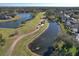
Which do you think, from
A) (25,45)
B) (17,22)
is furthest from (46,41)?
(17,22)

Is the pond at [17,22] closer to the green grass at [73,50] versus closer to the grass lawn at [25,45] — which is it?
the grass lawn at [25,45]

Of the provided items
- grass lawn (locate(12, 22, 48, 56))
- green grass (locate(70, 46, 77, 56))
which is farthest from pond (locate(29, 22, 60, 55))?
green grass (locate(70, 46, 77, 56))

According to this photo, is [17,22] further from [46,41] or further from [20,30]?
[46,41]

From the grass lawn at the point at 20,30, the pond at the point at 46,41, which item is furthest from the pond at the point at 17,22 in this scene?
the pond at the point at 46,41

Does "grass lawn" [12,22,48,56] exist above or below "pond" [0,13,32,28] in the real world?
below

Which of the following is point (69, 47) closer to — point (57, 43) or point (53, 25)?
point (57, 43)

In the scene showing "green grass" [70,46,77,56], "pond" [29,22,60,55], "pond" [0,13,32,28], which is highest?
"pond" [0,13,32,28]

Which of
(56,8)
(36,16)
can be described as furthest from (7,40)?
(56,8)

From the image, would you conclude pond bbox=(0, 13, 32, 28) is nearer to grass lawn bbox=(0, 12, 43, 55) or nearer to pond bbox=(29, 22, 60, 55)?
grass lawn bbox=(0, 12, 43, 55)

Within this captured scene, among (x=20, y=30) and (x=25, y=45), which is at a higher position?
(x=20, y=30)
